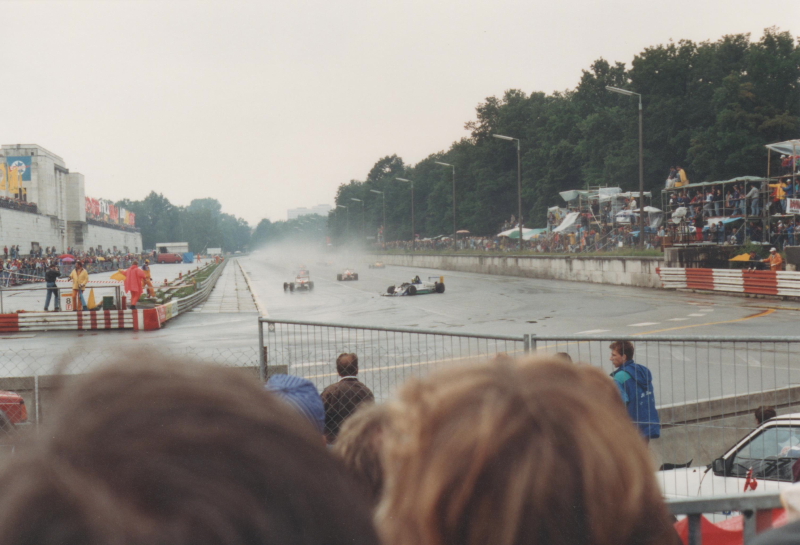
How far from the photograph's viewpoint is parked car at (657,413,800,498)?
5254mm

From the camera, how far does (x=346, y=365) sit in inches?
242

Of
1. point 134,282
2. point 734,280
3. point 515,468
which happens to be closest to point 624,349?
point 515,468

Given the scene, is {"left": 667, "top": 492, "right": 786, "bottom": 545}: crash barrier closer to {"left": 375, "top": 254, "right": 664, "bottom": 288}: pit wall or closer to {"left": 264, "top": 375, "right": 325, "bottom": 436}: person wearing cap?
{"left": 264, "top": 375, "right": 325, "bottom": 436}: person wearing cap

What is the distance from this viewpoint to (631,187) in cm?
7056

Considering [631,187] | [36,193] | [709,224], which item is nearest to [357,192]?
[36,193]

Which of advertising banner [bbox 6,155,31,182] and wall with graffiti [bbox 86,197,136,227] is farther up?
advertising banner [bbox 6,155,31,182]

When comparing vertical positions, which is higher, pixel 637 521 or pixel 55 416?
pixel 55 416

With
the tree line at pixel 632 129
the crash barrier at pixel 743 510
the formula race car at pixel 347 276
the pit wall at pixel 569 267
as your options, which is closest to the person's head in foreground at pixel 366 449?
the crash barrier at pixel 743 510

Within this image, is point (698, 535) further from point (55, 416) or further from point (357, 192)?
point (357, 192)

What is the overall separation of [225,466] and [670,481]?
18.5 ft

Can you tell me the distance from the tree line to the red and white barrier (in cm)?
4972

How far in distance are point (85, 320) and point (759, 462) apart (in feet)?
72.4

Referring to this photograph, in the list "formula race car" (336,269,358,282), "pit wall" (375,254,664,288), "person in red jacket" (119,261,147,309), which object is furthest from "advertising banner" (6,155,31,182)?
"person in red jacket" (119,261,147,309)

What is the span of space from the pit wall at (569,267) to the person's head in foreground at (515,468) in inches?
1376
